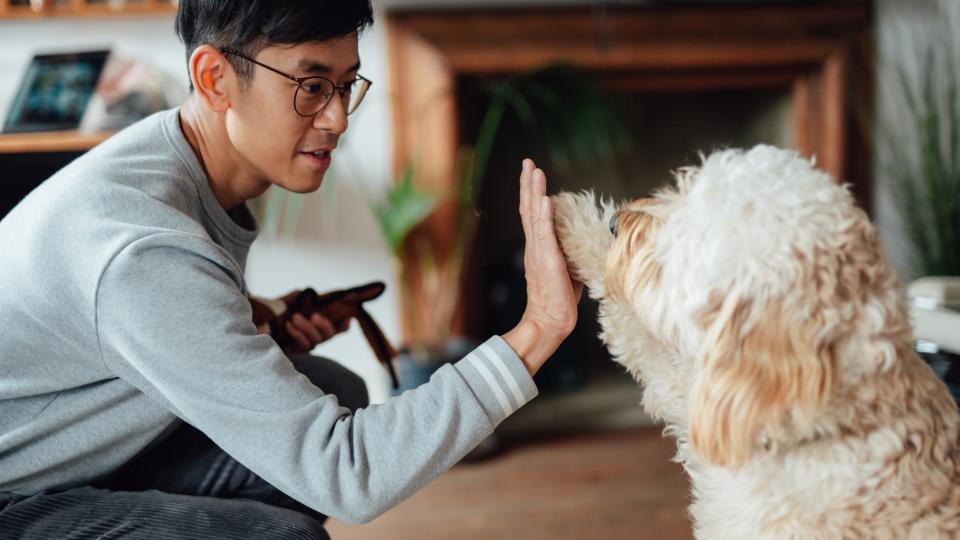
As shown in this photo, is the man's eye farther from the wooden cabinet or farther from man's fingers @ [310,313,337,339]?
the wooden cabinet

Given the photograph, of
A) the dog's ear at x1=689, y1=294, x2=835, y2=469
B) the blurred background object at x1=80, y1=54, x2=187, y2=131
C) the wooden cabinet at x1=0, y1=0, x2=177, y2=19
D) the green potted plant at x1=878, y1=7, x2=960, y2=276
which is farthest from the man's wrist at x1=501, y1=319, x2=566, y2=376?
the green potted plant at x1=878, y1=7, x2=960, y2=276

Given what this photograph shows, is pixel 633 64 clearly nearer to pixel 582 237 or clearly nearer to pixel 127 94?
pixel 127 94

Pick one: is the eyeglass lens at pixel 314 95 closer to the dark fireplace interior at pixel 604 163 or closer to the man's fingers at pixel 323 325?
the man's fingers at pixel 323 325

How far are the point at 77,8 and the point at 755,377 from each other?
2411 millimetres

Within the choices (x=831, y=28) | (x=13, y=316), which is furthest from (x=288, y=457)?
(x=831, y=28)

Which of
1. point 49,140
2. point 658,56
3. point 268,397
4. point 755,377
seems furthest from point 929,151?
point 49,140

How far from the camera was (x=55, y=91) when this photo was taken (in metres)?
2.41

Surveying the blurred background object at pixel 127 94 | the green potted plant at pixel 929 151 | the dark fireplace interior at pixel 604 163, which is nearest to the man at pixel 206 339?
the blurred background object at pixel 127 94

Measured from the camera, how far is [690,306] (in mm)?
896

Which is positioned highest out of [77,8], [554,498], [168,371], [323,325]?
[77,8]

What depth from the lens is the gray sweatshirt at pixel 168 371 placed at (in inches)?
36.4

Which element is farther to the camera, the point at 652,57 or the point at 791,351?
the point at 652,57

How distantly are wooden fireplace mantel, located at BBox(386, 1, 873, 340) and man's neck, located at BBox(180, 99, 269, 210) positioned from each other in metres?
Result: 1.50

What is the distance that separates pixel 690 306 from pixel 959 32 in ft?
8.13
